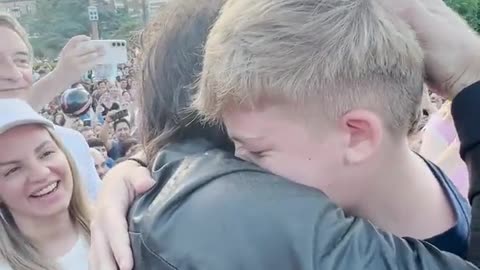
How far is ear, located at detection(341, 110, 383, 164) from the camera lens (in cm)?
79

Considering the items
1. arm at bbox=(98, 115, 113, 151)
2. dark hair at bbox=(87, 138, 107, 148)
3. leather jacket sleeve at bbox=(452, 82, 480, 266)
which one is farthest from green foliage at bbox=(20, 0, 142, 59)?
leather jacket sleeve at bbox=(452, 82, 480, 266)

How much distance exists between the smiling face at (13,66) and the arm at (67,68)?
12.3 inches

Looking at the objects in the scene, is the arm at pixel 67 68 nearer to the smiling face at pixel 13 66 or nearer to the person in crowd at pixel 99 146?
the smiling face at pixel 13 66

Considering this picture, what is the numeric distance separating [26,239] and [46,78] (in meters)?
1.58

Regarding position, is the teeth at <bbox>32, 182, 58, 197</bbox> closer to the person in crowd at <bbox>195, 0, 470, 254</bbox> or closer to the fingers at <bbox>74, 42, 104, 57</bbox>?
the person in crowd at <bbox>195, 0, 470, 254</bbox>

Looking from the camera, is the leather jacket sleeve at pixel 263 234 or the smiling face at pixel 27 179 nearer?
the leather jacket sleeve at pixel 263 234

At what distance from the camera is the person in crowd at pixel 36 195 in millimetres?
1788

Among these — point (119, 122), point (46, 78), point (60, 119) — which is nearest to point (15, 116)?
point (46, 78)

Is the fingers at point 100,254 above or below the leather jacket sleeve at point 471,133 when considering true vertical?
below

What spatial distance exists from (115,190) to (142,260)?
245 mm

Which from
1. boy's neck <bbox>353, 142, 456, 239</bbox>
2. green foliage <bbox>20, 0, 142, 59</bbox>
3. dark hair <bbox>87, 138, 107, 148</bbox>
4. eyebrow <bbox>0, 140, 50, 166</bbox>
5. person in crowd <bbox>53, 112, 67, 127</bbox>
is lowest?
green foliage <bbox>20, 0, 142, 59</bbox>

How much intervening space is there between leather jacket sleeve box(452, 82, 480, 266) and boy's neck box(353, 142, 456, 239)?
71 mm

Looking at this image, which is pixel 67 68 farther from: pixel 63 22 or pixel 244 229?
pixel 63 22

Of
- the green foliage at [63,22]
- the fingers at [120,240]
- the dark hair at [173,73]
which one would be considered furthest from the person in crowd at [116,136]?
the green foliage at [63,22]
